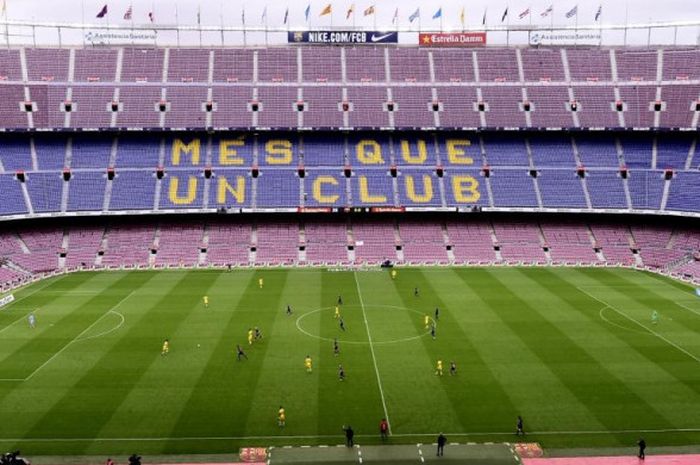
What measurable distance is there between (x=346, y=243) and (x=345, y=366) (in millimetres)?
36350

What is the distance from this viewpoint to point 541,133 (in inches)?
3231

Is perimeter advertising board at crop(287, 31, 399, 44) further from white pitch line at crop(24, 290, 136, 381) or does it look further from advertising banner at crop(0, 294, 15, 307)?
advertising banner at crop(0, 294, 15, 307)

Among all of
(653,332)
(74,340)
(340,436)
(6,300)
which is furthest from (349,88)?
(340,436)

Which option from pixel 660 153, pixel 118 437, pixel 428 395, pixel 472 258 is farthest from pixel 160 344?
pixel 660 153

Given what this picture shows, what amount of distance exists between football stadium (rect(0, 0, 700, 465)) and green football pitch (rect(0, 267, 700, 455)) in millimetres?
220

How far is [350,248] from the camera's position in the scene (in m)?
72.6

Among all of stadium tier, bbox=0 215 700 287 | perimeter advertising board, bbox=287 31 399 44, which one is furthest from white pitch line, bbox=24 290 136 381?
perimeter advertising board, bbox=287 31 399 44

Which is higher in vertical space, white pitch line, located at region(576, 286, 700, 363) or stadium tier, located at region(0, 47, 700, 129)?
stadium tier, located at region(0, 47, 700, 129)

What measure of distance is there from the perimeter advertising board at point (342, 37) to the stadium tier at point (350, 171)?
16.0 meters

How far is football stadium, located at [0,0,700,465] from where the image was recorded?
100 feet

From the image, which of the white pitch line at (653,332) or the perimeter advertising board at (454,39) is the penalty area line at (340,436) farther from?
the perimeter advertising board at (454,39)

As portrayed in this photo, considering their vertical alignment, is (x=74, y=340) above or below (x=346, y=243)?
below

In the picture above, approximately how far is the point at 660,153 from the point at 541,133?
1481 centimetres

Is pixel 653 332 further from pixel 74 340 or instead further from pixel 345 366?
pixel 74 340
